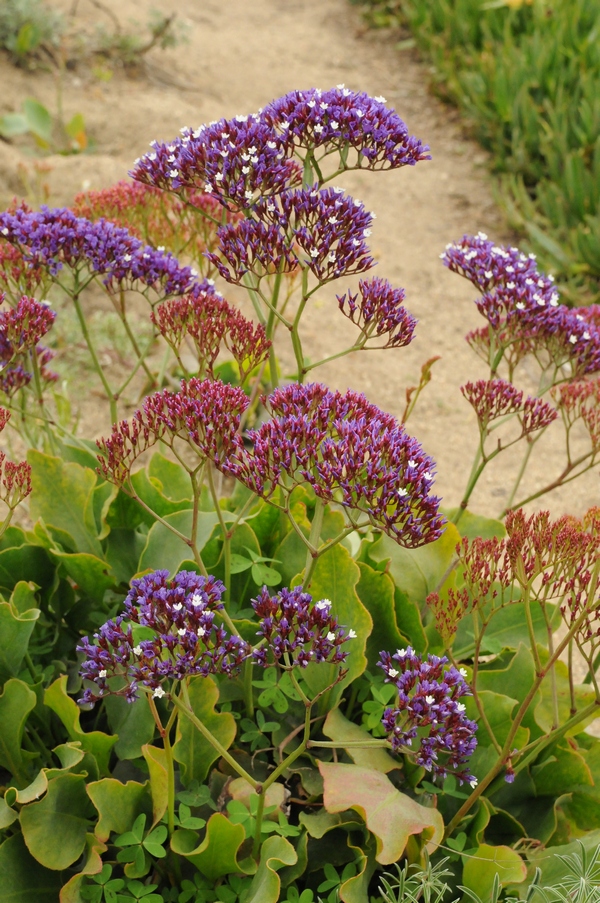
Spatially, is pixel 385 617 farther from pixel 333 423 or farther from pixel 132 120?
pixel 132 120

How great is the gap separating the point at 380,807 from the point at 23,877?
2.65 ft

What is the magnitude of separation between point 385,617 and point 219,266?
0.99 metres

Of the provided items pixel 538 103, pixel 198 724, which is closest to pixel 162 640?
pixel 198 724

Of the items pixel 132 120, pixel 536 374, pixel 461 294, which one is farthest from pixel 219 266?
pixel 132 120

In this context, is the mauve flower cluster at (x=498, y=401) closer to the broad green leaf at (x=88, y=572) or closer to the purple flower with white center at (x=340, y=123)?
the purple flower with white center at (x=340, y=123)

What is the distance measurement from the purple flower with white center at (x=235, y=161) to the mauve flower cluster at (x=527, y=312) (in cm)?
69

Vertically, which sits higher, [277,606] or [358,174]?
[277,606]

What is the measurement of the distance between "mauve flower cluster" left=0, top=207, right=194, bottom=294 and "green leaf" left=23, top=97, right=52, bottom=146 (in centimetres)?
405

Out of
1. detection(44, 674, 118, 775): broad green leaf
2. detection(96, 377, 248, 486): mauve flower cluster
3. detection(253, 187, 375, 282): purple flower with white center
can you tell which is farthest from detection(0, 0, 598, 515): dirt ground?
detection(44, 674, 118, 775): broad green leaf

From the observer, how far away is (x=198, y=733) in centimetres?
208

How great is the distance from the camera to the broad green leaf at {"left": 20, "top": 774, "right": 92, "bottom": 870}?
6.25 feet

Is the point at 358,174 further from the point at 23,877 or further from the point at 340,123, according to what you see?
the point at 23,877

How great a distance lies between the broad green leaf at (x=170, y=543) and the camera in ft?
7.70

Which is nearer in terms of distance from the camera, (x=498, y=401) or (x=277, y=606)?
(x=277, y=606)
